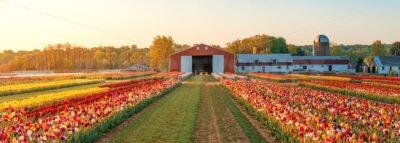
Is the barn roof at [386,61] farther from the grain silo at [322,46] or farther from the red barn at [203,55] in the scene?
the grain silo at [322,46]

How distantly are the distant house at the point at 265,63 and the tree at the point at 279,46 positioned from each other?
40.6 m

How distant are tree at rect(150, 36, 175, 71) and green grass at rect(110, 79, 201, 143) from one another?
93468 millimetres

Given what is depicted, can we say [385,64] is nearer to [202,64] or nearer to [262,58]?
[262,58]

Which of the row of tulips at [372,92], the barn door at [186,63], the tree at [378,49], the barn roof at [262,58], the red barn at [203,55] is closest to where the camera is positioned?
the row of tulips at [372,92]

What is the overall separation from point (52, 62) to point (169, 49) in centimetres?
3785

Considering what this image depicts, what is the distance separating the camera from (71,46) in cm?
13950

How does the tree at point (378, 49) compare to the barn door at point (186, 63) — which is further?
the tree at point (378, 49)

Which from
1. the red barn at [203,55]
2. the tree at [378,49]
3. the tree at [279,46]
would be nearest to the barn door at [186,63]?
the red barn at [203,55]

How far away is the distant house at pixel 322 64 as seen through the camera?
103 m

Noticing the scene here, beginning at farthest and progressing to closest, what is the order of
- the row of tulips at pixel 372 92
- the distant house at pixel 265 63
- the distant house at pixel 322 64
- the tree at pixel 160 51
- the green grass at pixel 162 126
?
the tree at pixel 160 51, the distant house at pixel 322 64, the distant house at pixel 265 63, the row of tulips at pixel 372 92, the green grass at pixel 162 126

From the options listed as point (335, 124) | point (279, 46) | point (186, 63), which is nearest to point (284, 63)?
point (186, 63)

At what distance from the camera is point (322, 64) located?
339 ft

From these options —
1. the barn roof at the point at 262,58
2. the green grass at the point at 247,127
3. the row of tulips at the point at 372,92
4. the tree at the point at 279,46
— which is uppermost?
the tree at the point at 279,46

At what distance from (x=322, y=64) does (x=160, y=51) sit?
43885mm
